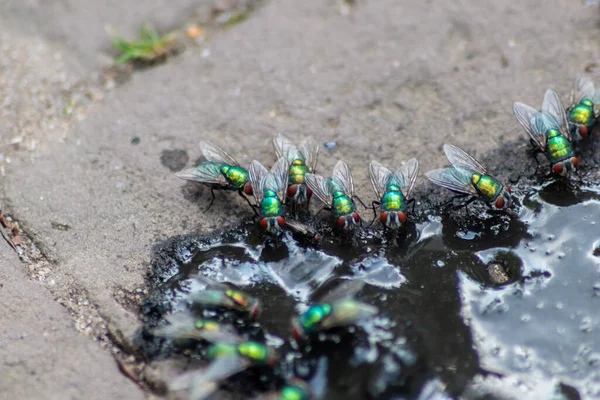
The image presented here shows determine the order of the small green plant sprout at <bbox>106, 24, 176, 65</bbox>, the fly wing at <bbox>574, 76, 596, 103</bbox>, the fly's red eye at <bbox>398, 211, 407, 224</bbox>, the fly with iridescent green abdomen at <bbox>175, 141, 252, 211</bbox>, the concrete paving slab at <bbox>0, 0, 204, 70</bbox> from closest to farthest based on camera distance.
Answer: the fly's red eye at <bbox>398, 211, 407, 224</bbox>, the fly with iridescent green abdomen at <bbox>175, 141, 252, 211</bbox>, the fly wing at <bbox>574, 76, 596, 103</bbox>, the small green plant sprout at <bbox>106, 24, 176, 65</bbox>, the concrete paving slab at <bbox>0, 0, 204, 70</bbox>

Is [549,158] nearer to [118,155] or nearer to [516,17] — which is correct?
[516,17]

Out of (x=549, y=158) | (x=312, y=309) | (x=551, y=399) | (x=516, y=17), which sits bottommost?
(x=551, y=399)

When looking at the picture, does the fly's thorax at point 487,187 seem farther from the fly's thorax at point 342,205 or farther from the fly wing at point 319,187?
the fly wing at point 319,187

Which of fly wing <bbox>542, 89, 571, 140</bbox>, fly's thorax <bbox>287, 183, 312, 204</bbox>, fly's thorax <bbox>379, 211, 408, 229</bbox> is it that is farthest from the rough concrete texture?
fly's thorax <bbox>379, 211, 408, 229</bbox>

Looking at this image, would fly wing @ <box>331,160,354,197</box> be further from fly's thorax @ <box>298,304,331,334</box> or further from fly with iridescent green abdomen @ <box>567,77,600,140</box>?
fly with iridescent green abdomen @ <box>567,77,600,140</box>

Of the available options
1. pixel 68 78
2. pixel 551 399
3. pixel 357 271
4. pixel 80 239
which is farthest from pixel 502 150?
pixel 68 78

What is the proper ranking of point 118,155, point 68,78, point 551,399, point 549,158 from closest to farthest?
point 551,399 < point 549,158 < point 118,155 < point 68,78
